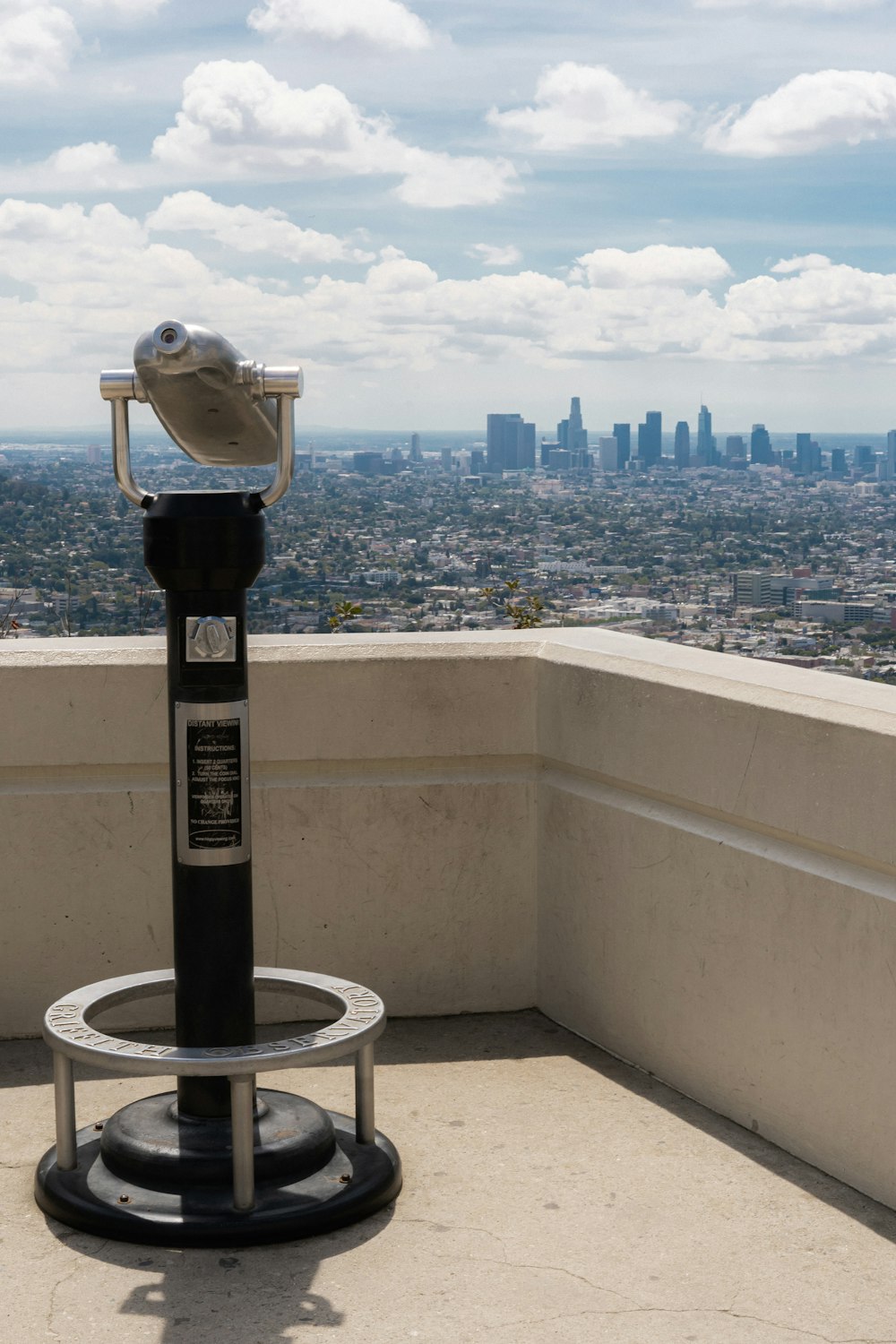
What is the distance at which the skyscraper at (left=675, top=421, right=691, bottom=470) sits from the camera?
136ft

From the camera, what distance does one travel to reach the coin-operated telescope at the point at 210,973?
9.86 feet

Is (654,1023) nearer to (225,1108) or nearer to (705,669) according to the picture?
(705,669)

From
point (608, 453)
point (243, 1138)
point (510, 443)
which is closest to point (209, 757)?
point (243, 1138)

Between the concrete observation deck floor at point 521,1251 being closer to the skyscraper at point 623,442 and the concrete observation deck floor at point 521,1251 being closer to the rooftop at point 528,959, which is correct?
the rooftop at point 528,959

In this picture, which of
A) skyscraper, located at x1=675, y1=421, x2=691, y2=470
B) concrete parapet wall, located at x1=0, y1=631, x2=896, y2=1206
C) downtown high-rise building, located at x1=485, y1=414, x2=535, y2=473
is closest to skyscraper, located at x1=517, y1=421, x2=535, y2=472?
downtown high-rise building, located at x1=485, y1=414, x2=535, y2=473

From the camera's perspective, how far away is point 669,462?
133ft

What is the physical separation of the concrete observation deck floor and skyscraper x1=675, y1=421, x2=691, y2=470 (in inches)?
1511

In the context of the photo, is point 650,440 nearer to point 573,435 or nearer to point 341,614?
point 573,435

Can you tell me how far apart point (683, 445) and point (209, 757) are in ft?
133

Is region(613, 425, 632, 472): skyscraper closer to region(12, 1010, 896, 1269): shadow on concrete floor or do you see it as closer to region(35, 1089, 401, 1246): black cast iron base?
region(12, 1010, 896, 1269): shadow on concrete floor

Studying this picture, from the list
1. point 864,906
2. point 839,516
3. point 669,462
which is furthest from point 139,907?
point 669,462

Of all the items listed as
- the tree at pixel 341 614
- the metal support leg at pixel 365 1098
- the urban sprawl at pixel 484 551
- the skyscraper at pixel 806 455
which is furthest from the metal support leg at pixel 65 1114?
the skyscraper at pixel 806 455

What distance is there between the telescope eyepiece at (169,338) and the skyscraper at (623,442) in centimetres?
3648

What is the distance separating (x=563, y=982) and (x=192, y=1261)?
5.17 ft
